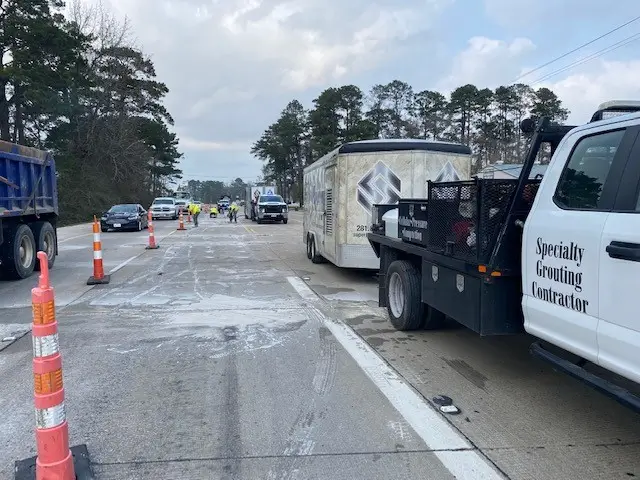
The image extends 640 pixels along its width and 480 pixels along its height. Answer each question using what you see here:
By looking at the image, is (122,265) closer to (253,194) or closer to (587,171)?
(587,171)

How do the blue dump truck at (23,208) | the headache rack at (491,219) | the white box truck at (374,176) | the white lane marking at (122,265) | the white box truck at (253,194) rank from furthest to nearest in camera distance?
the white box truck at (253,194)
the white lane marking at (122,265)
the blue dump truck at (23,208)
the white box truck at (374,176)
the headache rack at (491,219)

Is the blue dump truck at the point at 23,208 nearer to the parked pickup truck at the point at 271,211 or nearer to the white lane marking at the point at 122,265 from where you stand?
the white lane marking at the point at 122,265

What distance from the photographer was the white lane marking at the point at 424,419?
3.54m

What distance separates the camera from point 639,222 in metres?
3.09

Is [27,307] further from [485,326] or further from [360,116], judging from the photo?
[360,116]

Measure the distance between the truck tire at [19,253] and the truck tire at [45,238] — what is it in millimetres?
385

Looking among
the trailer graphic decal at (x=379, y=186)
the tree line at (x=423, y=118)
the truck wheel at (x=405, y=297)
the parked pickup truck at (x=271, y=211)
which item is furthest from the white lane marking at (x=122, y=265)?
the tree line at (x=423, y=118)

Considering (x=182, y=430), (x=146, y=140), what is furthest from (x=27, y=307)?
(x=146, y=140)

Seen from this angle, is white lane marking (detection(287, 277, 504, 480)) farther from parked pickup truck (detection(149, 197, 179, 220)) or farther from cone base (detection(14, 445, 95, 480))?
parked pickup truck (detection(149, 197, 179, 220))

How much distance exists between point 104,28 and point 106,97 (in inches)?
226

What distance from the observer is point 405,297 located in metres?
6.62

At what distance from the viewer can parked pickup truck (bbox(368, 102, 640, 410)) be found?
325cm

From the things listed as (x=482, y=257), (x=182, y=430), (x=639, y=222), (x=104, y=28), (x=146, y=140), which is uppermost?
(x=104, y=28)

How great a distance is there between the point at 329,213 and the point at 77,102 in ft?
133
